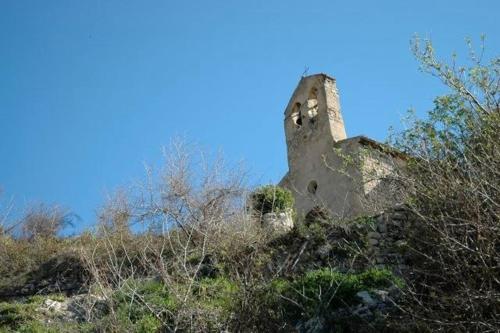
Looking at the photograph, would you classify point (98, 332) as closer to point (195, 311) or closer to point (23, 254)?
point (195, 311)

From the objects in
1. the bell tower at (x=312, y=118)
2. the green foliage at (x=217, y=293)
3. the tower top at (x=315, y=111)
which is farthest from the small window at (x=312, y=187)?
the green foliage at (x=217, y=293)

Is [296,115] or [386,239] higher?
[296,115]

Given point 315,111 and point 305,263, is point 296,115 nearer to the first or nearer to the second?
point 315,111

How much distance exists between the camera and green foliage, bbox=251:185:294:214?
1265cm

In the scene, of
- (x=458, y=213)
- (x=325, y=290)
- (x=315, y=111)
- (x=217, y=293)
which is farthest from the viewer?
(x=315, y=111)

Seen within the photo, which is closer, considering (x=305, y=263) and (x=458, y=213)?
(x=458, y=213)

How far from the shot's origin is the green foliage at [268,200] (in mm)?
12648

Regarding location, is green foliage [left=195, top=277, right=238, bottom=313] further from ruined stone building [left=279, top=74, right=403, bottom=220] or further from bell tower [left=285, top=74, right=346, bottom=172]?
bell tower [left=285, top=74, right=346, bottom=172]

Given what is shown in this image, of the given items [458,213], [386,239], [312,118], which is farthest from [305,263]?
[312,118]

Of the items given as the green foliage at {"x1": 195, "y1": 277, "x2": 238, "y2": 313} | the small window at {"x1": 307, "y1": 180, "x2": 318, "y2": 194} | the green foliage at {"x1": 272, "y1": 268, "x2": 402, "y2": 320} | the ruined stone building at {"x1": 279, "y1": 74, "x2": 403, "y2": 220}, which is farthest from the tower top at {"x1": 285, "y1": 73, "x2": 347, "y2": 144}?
the green foliage at {"x1": 272, "y1": 268, "x2": 402, "y2": 320}

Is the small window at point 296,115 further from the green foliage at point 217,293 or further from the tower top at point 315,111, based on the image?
the green foliage at point 217,293

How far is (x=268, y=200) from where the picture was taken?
1263 cm

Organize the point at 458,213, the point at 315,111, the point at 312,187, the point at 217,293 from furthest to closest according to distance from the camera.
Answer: the point at 315,111 < the point at 312,187 < the point at 217,293 < the point at 458,213

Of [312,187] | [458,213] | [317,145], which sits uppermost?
[317,145]
